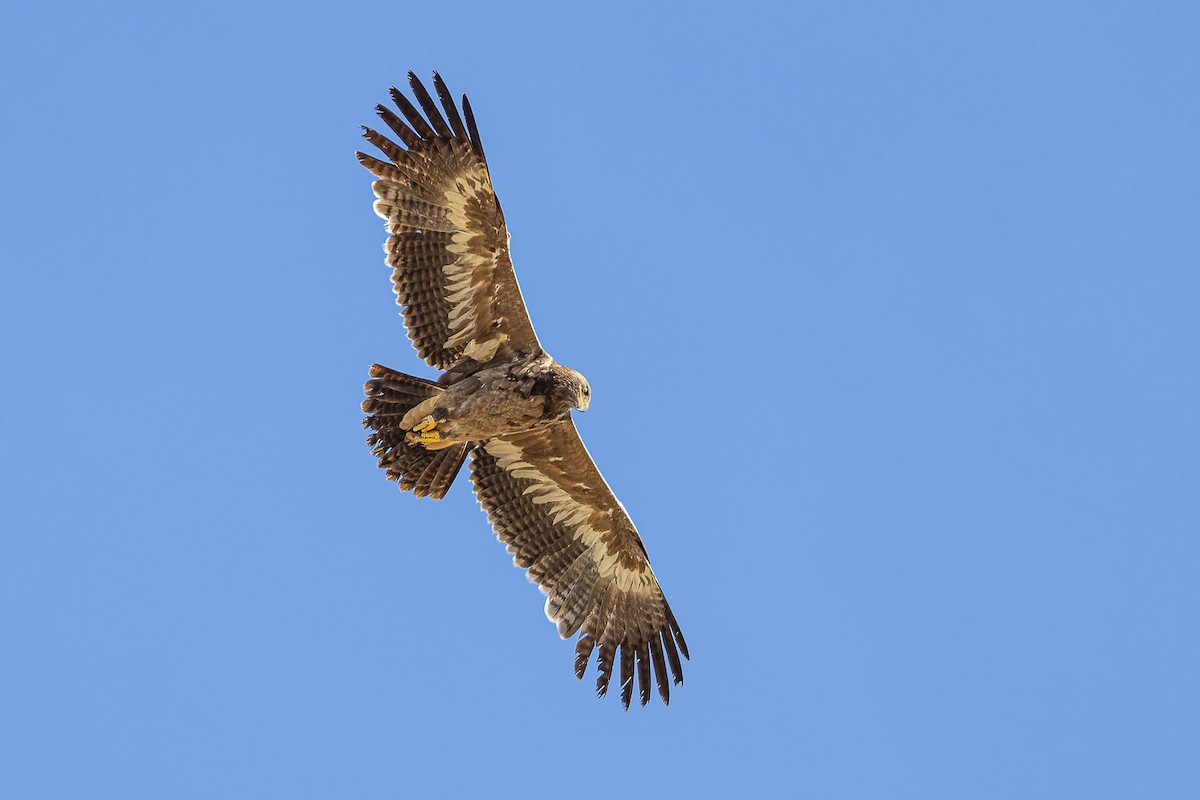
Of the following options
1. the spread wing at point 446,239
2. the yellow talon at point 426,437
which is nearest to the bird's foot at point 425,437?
the yellow talon at point 426,437

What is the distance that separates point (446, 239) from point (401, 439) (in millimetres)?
1798

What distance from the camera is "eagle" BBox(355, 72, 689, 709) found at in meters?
13.2

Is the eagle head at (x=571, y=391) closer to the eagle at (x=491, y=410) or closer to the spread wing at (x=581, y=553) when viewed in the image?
the eagle at (x=491, y=410)

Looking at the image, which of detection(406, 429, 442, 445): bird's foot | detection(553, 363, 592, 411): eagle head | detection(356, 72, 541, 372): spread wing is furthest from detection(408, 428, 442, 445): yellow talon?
detection(553, 363, 592, 411): eagle head

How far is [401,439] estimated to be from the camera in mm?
13570

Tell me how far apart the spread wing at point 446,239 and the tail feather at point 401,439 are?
386 mm

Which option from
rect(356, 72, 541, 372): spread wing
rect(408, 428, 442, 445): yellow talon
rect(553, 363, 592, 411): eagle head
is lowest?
rect(408, 428, 442, 445): yellow talon

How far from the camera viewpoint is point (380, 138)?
13.1 m

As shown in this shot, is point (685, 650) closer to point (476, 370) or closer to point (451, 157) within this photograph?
point (476, 370)

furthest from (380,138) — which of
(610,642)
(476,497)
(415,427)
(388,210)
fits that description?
(610,642)

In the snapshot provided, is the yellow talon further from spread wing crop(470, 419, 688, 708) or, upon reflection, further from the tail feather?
spread wing crop(470, 419, 688, 708)

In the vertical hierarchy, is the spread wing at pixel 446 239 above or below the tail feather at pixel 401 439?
above

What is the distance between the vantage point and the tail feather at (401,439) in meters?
13.4

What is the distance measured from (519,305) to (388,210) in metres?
1.40
